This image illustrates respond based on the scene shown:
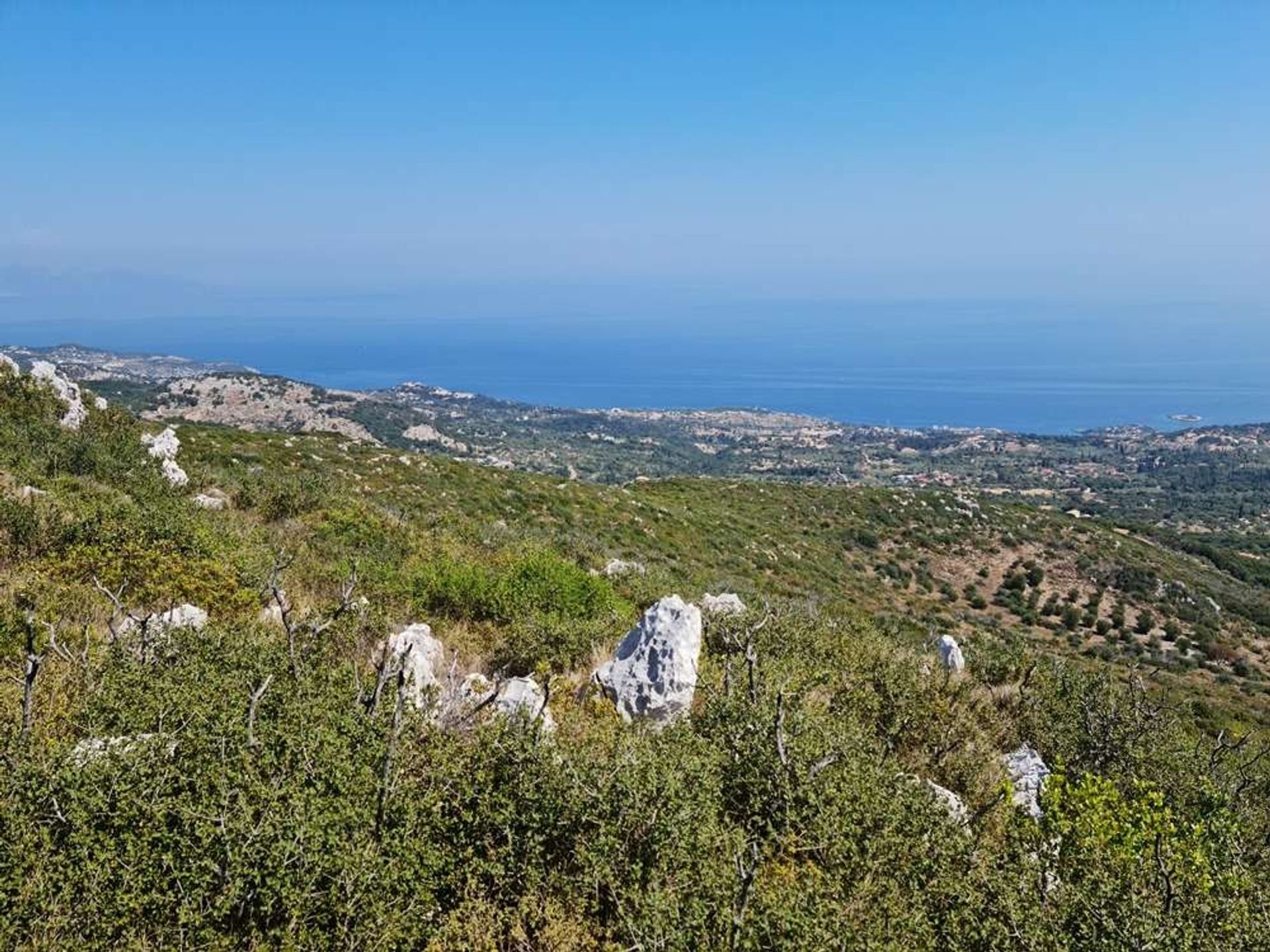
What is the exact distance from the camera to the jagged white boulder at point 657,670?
29.4ft

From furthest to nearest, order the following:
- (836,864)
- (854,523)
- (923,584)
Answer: (854,523) → (923,584) → (836,864)

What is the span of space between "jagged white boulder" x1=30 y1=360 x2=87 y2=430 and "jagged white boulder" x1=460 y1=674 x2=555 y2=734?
19.9 meters

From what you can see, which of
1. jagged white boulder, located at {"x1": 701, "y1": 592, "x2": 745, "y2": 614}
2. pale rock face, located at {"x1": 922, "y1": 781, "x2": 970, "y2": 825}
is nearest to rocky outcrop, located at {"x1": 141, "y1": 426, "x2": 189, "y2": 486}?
jagged white boulder, located at {"x1": 701, "y1": 592, "x2": 745, "y2": 614}

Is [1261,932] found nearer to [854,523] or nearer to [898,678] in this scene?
[898,678]

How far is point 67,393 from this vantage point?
23.1 meters

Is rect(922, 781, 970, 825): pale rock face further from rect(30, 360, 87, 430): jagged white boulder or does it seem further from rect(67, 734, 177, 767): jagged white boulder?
rect(30, 360, 87, 430): jagged white boulder

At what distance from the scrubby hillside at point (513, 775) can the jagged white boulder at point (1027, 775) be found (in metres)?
0.20

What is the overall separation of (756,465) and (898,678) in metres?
142

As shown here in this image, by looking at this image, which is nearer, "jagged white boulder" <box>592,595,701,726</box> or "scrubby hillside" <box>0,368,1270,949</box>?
"scrubby hillside" <box>0,368,1270,949</box>

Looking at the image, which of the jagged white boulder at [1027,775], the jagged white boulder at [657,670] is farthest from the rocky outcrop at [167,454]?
the jagged white boulder at [1027,775]

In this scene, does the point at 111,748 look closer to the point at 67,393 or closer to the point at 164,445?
the point at 164,445

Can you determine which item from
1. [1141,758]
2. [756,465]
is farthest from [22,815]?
[756,465]

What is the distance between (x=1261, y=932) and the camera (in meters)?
5.33

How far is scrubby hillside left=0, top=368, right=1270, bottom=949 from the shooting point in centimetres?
462
